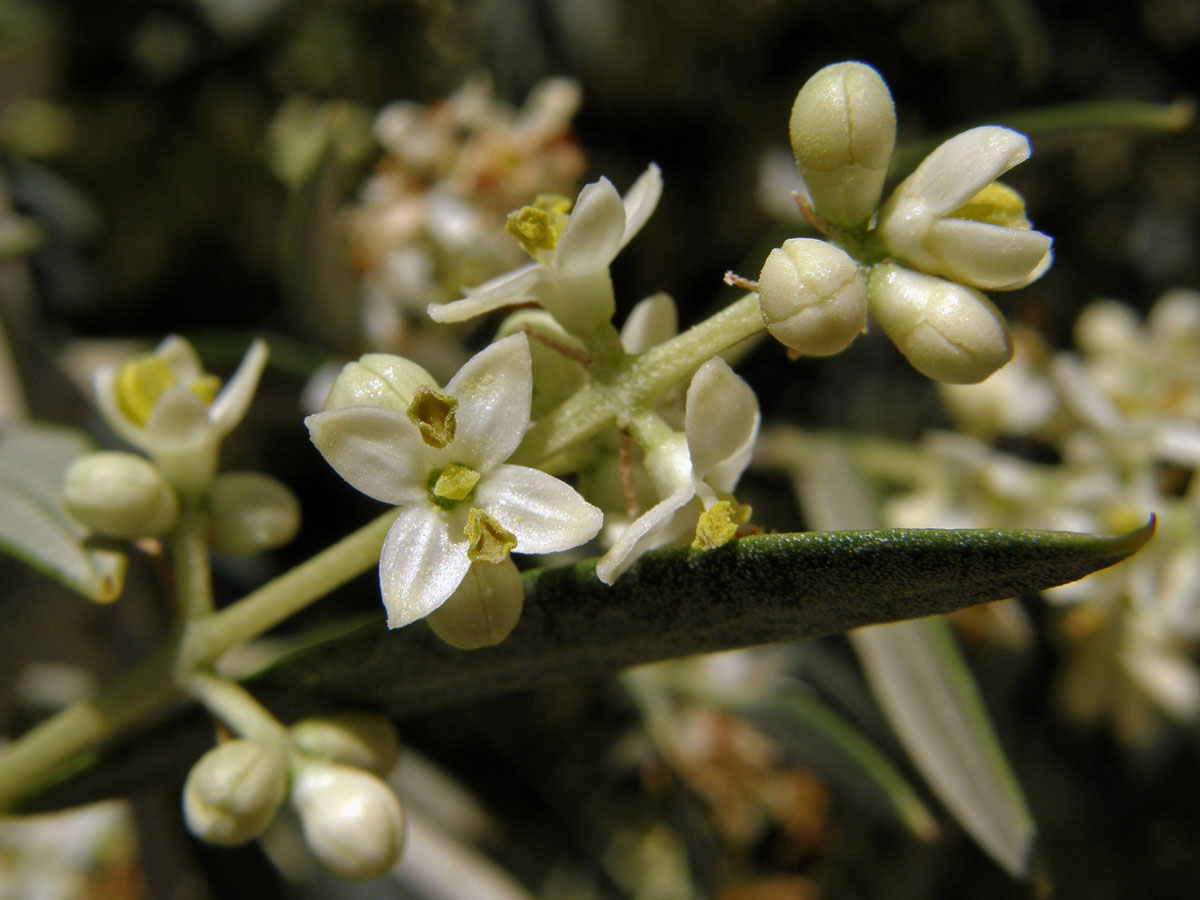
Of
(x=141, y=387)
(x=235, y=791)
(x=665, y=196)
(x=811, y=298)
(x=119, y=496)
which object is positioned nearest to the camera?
(x=811, y=298)

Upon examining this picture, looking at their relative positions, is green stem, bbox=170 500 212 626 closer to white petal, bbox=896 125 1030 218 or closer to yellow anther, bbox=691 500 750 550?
yellow anther, bbox=691 500 750 550

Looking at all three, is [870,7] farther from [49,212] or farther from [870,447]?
[49,212]

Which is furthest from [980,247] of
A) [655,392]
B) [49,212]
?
[49,212]

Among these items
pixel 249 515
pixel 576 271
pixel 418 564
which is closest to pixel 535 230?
pixel 576 271

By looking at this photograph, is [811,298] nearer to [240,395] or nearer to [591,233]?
[591,233]

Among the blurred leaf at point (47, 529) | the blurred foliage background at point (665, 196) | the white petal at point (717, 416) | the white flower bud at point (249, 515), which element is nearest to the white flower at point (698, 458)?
the white petal at point (717, 416)
